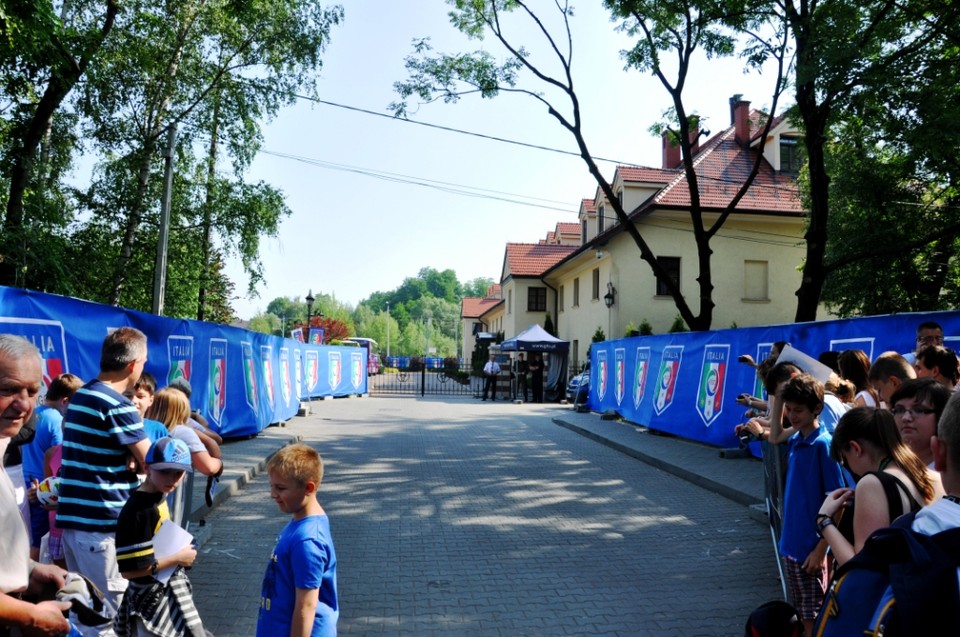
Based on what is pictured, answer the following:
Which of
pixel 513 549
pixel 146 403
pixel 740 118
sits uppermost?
pixel 740 118

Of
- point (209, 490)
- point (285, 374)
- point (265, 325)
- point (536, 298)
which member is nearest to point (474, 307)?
point (536, 298)

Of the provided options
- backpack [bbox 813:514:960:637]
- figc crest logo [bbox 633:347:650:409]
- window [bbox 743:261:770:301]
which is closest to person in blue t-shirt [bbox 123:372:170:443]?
backpack [bbox 813:514:960:637]

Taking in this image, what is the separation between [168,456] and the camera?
10.9 ft

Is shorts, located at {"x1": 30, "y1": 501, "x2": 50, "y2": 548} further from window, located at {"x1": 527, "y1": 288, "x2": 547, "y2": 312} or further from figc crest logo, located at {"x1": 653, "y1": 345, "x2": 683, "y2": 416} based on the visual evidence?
window, located at {"x1": 527, "y1": 288, "x2": 547, "y2": 312}

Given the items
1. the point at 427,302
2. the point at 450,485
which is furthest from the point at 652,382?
the point at 427,302

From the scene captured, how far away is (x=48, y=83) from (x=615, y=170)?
2285 cm

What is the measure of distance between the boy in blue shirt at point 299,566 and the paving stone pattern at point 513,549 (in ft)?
6.33

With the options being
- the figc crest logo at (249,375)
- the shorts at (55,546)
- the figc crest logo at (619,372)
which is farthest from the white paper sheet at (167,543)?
the figc crest logo at (619,372)

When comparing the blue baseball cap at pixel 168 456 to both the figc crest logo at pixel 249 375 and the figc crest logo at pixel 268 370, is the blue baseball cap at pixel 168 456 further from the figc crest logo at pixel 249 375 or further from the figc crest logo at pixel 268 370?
the figc crest logo at pixel 268 370

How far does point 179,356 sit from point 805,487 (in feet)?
28.9

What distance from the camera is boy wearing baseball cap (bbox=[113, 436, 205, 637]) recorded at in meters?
3.26

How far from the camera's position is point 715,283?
2886 cm

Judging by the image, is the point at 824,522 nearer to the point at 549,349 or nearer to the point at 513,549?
the point at 513,549

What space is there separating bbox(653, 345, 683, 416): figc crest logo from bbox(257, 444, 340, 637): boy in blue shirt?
1231 centimetres
